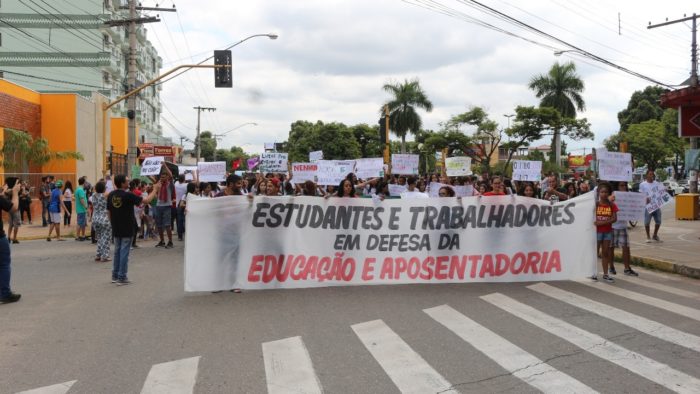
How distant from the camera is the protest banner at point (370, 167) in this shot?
1616cm

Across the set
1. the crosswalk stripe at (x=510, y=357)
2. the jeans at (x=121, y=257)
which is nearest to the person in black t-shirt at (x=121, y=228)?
the jeans at (x=121, y=257)

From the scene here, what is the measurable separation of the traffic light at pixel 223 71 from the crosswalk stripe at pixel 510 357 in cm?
1608

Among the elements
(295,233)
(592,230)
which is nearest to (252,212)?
(295,233)

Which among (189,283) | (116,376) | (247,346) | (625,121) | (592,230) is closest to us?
(116,376)

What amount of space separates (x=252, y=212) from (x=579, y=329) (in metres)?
4.84

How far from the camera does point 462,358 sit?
217 inches

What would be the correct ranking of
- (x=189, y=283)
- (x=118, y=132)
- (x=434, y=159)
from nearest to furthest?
(x=189, y=283) < (x=118, y=132) < (x=434, y=159)

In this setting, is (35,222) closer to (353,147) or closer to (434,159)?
(353,147)

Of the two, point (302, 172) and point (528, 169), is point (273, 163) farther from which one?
point (528, 169)

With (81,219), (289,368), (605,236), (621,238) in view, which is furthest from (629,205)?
(81,219)

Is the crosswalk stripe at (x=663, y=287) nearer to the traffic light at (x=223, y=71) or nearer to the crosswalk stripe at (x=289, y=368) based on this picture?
the crosswalk stripe at (x=289, y=368)

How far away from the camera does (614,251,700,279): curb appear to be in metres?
10.8

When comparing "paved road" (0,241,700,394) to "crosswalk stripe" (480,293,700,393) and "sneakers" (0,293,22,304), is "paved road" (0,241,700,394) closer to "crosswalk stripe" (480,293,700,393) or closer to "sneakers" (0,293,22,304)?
"crosswalk stripe" (480,293,700,393)

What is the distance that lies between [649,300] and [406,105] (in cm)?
4565
